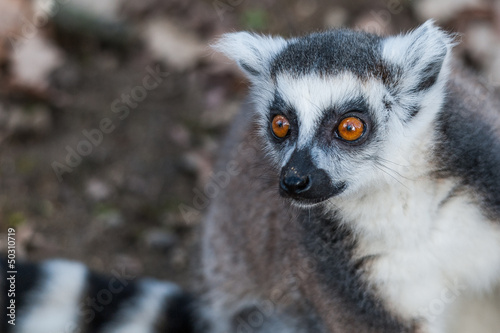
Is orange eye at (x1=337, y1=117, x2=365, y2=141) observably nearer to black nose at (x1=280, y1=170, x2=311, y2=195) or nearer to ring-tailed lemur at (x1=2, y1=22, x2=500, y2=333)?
ring-tailed lemur at (x1=2, y1=22, x2=500, y2=333)

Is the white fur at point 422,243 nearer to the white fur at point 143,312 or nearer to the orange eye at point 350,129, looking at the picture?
the orange eye at point 350,129

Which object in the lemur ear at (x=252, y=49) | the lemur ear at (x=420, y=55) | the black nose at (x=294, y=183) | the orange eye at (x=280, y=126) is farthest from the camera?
the lemur ear at (x=252, y=49)

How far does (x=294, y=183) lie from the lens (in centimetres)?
263

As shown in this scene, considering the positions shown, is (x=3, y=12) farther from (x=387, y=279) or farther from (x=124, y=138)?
(x=387, y=279)

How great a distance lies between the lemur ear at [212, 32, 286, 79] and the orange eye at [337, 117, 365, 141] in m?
0.53

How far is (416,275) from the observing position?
2.81 metres

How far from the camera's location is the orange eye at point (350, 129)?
2.78 metres

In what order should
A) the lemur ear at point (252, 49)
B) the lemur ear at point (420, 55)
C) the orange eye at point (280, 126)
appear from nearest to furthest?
the lemur ear at point (420, 55) → the orange eye at point (280, 126) → the lemur ear at point (252, 49)

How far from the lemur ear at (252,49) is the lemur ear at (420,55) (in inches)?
20.9

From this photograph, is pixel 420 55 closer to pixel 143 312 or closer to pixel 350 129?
pixel 350 129

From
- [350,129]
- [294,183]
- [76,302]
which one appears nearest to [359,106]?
[350,129]

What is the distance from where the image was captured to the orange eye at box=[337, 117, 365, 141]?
109 inches

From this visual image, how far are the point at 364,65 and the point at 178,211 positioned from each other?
7.40 ft

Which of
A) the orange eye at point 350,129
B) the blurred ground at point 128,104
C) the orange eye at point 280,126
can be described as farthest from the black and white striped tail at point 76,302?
the orange eye at point 350,129
